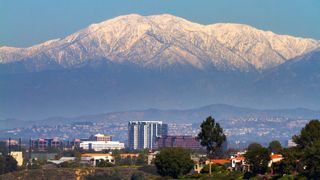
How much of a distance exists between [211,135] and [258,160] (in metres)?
17.0

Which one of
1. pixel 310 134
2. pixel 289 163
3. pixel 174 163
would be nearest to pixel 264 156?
pixel 310 134

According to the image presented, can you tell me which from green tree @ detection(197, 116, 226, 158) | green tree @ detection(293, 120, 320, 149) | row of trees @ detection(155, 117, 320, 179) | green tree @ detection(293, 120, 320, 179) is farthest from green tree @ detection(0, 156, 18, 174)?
green tree @ detection(293, 120, 320, 149)

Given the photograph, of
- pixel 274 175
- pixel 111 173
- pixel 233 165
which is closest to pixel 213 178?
pixel 274 175

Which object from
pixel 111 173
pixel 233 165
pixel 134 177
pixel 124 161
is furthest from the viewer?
pixel 124 161

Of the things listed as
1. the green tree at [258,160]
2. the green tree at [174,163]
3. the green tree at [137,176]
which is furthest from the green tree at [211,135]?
the green tree at [258,160]

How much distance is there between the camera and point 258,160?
93062mm

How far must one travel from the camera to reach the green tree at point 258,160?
92125 millimetres

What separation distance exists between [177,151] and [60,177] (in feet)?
93.3

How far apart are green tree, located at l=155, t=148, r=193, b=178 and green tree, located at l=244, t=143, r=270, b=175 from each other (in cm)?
1240

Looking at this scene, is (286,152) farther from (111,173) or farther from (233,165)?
(111,173)

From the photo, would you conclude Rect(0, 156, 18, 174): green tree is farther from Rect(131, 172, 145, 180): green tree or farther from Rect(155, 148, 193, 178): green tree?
Rect(155, 148, 193, 178): green tree

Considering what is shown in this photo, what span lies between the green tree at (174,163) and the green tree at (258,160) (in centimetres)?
1240

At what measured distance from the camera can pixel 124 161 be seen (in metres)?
164

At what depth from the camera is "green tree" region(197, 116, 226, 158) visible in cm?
10900
